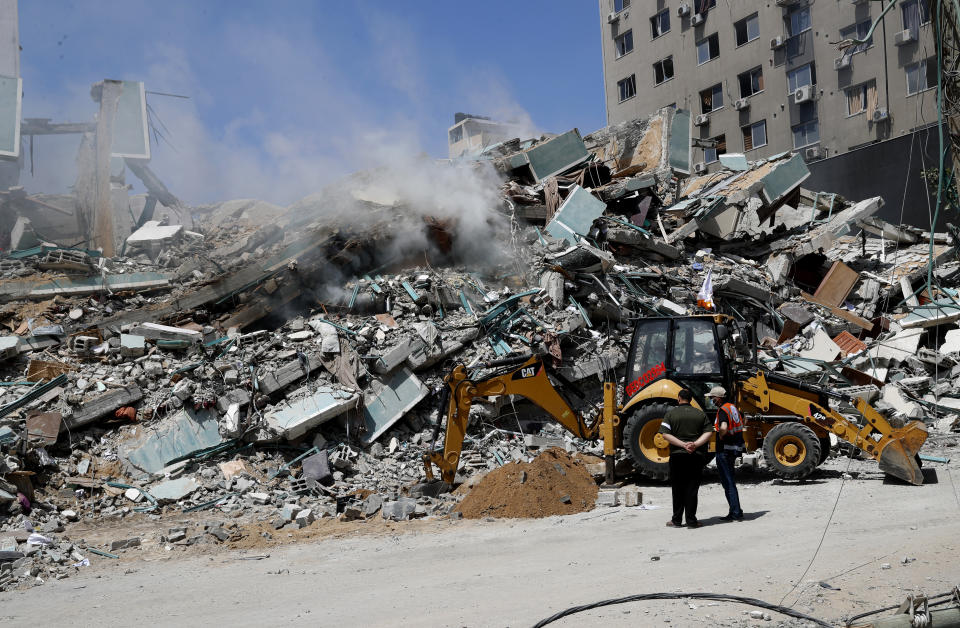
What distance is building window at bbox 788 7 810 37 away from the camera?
27172mm

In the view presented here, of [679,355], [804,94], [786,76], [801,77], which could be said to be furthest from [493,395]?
[786,76]

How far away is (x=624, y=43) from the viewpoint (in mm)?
34281

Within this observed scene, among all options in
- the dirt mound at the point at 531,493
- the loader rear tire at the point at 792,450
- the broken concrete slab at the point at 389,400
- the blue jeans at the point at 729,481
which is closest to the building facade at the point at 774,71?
the broken concrete slab at the point at 389,400

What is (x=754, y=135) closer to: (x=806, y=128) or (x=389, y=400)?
(x=806, y=128)

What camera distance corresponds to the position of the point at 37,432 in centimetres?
907

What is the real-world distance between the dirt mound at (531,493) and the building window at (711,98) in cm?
2632

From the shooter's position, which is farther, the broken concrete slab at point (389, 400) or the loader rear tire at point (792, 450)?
the broken concrete slab at point (389, 400)

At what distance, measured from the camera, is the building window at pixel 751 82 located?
95.0 ft

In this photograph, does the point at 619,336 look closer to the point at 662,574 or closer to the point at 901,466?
the point at 901,466

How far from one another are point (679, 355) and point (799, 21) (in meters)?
24.0

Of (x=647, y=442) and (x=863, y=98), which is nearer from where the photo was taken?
(x=647, y=442)

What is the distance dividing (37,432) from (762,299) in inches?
489

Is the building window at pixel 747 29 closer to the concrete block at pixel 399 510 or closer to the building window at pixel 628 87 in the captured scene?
the building window at pixel 628 87

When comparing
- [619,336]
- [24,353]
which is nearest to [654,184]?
[619,336]
